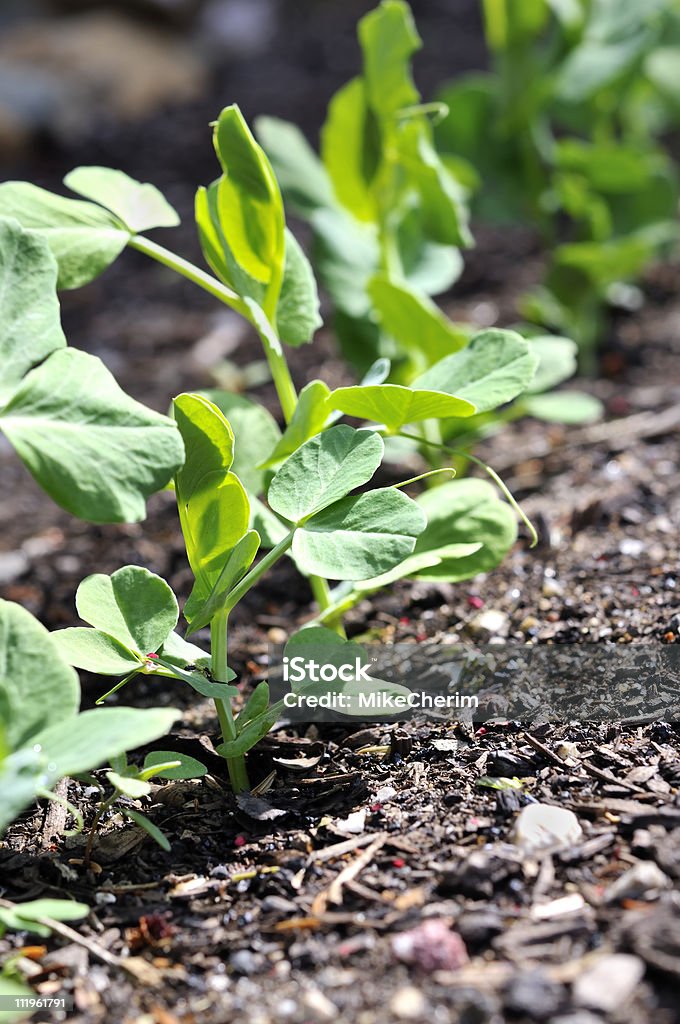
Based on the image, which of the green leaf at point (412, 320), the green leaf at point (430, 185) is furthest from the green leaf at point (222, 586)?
the green leaf at point (430, 185)

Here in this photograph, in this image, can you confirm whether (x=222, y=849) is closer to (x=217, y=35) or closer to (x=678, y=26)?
(x=678, y=26)

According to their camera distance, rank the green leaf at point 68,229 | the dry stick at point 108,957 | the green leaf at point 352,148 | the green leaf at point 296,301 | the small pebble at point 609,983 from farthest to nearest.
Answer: the green leaf at point 352,148 → the green leaf at point 296,301 → the green leaf at point 68,229 → the dry stick at point 108,957 → the small pebble at point 609,983

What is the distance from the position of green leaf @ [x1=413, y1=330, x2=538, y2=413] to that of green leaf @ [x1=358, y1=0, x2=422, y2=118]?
0.48m

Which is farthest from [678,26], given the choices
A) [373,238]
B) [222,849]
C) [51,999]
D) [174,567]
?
[51,999]

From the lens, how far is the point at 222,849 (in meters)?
0.93

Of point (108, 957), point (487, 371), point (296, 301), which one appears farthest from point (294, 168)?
point (108, 957)

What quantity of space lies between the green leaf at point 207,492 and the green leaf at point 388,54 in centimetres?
64

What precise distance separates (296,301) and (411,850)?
593 mm

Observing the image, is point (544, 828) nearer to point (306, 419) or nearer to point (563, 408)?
point (306, 419)

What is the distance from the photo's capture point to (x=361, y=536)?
2.87ft

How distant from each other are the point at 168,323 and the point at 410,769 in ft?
5.40

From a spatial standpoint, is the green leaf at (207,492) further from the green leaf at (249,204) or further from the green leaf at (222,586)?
the green leaf at (249,204)

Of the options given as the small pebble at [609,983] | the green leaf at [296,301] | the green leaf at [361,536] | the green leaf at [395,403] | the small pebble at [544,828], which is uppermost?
the green leaf at [296,301]

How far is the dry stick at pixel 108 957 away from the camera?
0.78m
